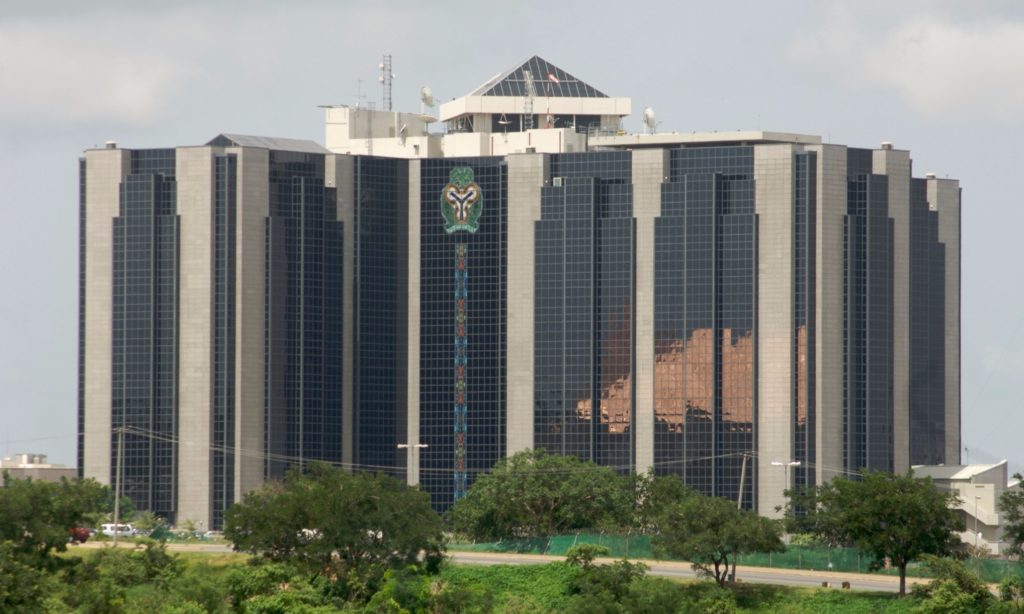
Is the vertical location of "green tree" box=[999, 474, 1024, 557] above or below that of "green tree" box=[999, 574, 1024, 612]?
above

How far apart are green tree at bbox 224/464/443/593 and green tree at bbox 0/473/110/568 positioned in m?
13.1

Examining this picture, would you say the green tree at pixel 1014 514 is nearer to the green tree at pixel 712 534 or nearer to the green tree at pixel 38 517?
the green tree at pixel 712 534

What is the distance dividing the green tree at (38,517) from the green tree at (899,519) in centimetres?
5497

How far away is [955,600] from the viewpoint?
15700 centimetres

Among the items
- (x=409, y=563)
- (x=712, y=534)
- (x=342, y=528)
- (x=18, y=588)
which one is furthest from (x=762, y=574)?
(x=18, y=588)

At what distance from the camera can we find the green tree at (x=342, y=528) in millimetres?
165250

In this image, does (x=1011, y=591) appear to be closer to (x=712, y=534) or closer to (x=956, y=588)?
(x=956, y=588)

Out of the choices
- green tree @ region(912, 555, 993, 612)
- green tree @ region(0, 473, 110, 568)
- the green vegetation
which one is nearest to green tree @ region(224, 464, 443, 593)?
the green vegetation

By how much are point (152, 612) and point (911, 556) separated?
178ft

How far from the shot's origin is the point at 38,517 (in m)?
158

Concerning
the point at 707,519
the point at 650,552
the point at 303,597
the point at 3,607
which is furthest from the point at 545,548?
the point at 3,607

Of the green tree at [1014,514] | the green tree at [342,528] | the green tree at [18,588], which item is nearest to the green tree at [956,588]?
the green tree at [1014,514]

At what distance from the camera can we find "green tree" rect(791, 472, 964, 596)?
167 meters

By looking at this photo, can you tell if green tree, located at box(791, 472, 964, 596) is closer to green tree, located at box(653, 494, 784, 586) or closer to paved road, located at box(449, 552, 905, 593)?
paved road, located at box(449, 552, 905, 593)
